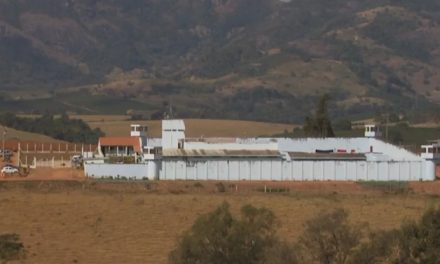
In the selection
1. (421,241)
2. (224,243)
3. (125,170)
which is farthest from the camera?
(125,170)

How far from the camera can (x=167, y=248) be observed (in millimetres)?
50188

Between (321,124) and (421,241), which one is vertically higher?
(321,124)

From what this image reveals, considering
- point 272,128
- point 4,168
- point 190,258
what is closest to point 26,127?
point 272,128

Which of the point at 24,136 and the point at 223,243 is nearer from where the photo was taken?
the point at 223,243

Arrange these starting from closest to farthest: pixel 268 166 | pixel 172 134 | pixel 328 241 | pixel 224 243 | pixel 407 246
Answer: pixel 407 246
pixel 328 241
pixel 224 243
pixel 268 166
pixel 172 134

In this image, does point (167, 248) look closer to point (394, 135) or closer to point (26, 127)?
point (394, 135)

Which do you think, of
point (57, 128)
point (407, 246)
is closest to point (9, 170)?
point (407, 246)

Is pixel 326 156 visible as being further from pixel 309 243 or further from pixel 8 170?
pixel 309 243

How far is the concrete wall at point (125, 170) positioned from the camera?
7762cm

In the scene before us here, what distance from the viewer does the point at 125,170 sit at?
258ft

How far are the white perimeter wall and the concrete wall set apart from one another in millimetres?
800

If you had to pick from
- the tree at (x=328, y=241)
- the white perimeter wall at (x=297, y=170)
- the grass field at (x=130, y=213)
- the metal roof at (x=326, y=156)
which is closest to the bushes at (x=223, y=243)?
the tree at (x=328, y=241)

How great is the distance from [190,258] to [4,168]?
44.2m

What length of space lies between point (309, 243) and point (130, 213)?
20.0 meters
